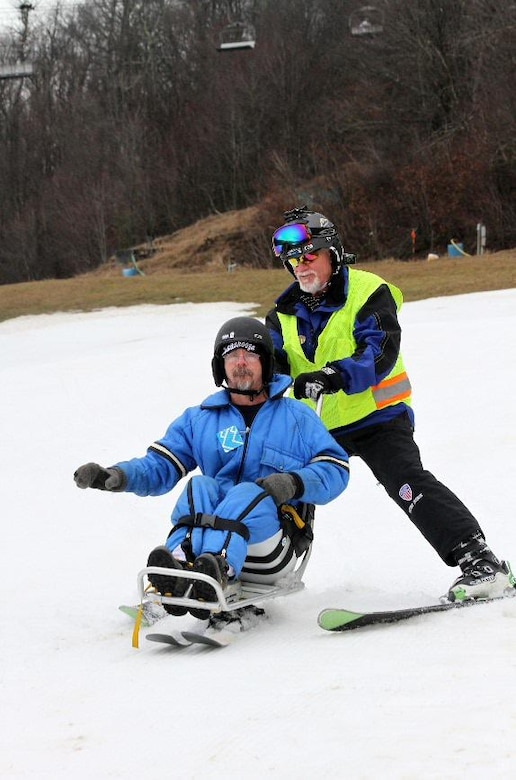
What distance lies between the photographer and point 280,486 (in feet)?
14.7

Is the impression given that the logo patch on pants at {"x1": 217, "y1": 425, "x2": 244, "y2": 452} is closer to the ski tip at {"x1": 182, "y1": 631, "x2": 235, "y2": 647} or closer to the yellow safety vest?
the yellow safety vest

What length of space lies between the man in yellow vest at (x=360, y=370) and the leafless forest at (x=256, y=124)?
3030cm

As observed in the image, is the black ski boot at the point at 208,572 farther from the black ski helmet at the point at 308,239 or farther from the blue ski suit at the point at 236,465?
the black ski helmet at the point at 308,239

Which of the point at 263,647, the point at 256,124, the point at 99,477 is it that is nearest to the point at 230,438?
the point at 99,477

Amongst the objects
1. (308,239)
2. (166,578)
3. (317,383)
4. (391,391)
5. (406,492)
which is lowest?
(166,578)

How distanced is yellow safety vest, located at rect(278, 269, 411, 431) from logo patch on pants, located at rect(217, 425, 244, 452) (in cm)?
53

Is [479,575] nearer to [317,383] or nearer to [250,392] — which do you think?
[317,383]

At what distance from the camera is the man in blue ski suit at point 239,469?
4.45 m

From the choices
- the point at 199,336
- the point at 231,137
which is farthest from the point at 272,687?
the point at 231,137

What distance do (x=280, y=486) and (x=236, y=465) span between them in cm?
40

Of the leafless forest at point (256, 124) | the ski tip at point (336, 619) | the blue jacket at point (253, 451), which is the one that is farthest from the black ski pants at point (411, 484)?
the leafless forest at point (256, 124)

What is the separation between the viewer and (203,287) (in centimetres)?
2427

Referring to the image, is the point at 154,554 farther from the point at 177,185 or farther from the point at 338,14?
the point at 338,14

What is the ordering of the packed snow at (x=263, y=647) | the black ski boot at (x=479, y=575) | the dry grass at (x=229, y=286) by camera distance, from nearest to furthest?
1. the packed snow at (x=263, y=647)
2. the black ski boot at (x=479, y=575)
3. the dry grass at (x=229, y=286)
